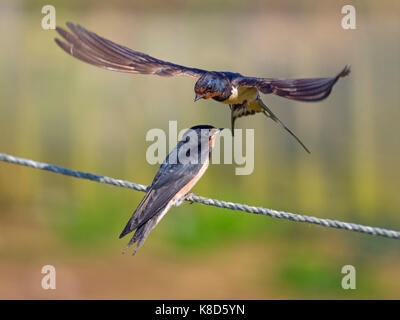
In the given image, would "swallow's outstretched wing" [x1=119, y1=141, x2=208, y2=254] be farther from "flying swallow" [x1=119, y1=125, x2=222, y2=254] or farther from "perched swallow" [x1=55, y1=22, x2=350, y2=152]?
"perched swallow" [x1=55, y1=22, x2=350, y2=152]

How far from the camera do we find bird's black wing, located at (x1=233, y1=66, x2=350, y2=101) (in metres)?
2.71

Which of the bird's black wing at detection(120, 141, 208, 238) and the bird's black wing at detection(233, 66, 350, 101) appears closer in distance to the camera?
the bird's black wing at detection(233, 66, 350, 101)

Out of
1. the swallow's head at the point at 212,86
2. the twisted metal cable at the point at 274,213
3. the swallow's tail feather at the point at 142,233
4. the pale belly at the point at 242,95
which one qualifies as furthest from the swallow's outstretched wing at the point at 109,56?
the swallow's tail feather at the point at 142,233

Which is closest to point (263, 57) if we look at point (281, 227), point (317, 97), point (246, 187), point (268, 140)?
point (268, 140)

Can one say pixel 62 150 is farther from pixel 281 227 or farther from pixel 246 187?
pixel 281 227

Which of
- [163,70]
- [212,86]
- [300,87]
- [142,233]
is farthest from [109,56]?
[300,87]

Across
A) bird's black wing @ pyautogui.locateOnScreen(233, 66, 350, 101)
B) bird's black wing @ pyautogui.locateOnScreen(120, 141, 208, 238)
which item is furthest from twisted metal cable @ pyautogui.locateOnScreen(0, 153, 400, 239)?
bird's black wing @ pyautogui.locateOnScreen(233, 66, 350, 101)

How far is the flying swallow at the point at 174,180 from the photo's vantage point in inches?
141

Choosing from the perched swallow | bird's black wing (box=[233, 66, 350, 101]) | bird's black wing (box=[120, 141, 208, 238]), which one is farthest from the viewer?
bird's black wing (box=[120, 141, 208, 238])

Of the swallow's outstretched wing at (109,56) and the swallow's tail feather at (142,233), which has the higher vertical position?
the swallow's outstretched wing at (109,56)

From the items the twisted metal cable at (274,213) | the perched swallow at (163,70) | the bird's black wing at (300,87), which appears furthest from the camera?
the perched swallow at (163,70)

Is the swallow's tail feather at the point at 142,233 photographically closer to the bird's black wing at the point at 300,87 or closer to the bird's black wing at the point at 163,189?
the bird's black wing at the point at 163,189

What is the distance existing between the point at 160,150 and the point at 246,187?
1178mm

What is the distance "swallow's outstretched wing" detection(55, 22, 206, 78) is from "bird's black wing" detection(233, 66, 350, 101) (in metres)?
0.53
